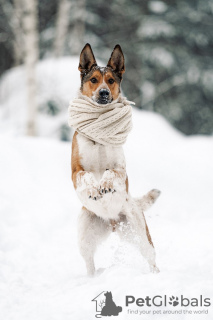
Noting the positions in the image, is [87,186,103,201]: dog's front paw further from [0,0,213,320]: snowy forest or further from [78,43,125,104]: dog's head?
[78,43,125,104]: dog's head

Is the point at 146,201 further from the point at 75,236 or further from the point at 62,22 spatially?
the point at 62,22

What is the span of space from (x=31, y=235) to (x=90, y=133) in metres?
2.04

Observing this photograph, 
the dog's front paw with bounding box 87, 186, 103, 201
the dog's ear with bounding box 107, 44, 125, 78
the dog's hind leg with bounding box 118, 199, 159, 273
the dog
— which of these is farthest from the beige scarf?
the dog

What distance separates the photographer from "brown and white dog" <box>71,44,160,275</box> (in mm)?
3232

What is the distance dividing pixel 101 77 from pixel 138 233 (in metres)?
1.44

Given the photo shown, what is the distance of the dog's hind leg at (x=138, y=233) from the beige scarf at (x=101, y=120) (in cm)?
67

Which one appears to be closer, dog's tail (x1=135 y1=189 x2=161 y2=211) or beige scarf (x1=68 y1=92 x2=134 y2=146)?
beige scarf (x1=68 y1=92 x2=134 y2=146)

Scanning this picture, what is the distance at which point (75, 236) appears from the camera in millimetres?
5039

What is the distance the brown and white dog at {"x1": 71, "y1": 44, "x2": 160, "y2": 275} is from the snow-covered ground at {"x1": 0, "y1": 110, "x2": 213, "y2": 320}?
10.6 inches

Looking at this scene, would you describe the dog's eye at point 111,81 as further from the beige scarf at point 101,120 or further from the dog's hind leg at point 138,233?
the dog's hind leg at point 138,233

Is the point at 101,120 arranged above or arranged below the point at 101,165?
above

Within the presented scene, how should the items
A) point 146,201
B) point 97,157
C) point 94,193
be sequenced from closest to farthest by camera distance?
point 94,193 < point 97,157 < point 146,201

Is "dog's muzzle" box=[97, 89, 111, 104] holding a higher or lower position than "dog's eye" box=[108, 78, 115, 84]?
lower

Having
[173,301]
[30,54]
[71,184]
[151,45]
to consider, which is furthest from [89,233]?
[151,45]
